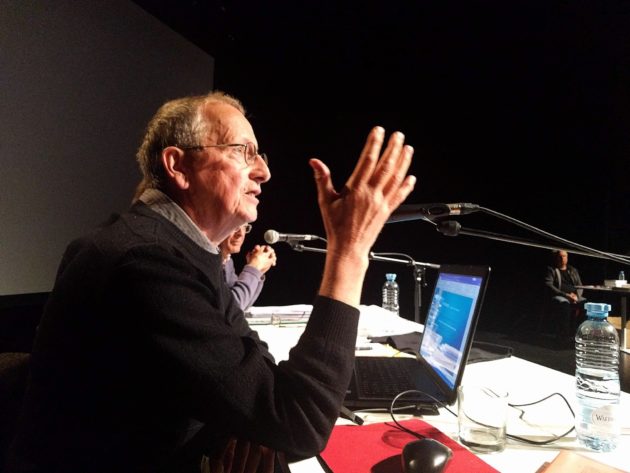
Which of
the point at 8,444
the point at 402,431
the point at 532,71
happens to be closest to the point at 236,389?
the point at 402,431

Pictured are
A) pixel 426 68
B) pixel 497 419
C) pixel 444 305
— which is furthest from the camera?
pixel 426 68

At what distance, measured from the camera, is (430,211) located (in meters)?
0.85

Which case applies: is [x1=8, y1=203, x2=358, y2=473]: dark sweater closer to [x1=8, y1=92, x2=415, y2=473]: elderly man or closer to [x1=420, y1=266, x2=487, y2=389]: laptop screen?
[x1=8, y1=92, x2=415, y2=473]: elderly man

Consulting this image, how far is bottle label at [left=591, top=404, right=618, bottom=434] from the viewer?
0.79 m

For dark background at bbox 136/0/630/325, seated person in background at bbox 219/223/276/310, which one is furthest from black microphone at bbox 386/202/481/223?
dark background at bbox 136/0/630/325

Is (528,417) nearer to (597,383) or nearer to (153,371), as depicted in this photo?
(597,383)

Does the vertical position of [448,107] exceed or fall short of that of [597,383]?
it exceeds it

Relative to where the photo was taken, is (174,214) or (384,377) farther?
(384,377)

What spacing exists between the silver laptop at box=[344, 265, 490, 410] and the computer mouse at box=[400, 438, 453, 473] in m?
0.26

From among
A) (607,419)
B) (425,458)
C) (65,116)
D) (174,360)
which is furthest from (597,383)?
(65,116)

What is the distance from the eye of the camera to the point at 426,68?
4621mm

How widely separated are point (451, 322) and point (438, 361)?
0.12m

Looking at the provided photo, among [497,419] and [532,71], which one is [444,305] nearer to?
[497,419]

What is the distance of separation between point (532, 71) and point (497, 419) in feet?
16.6
